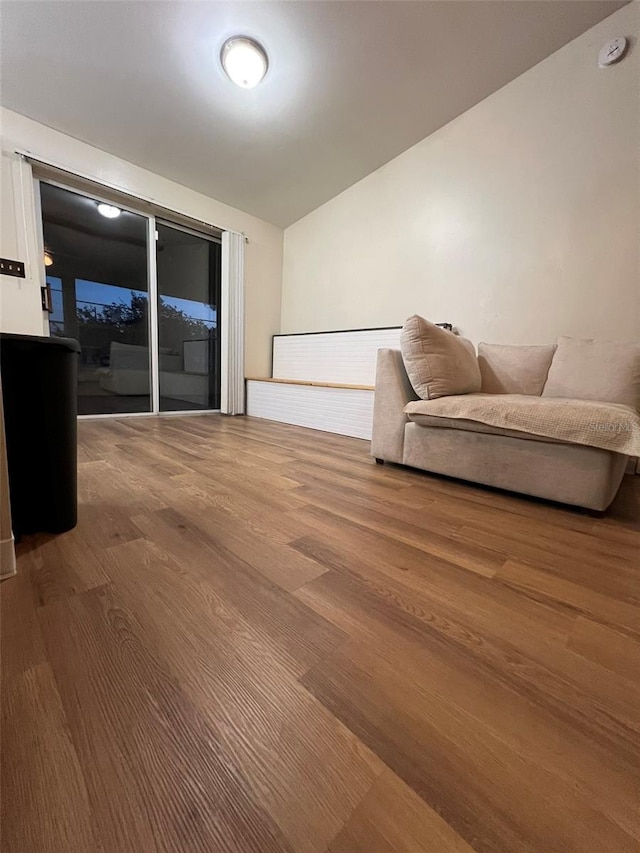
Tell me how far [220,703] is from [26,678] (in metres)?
0.33

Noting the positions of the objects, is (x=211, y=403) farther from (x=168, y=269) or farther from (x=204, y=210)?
(x=204, y=210)

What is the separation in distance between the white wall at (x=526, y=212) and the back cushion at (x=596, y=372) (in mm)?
319

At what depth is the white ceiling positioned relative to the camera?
189 cm

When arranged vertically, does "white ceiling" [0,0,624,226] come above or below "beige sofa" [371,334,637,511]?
above

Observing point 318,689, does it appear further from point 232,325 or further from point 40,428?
point 232,325

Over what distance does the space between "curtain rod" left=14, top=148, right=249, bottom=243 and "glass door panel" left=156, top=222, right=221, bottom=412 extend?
0.22 meters

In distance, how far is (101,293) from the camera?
3121 mm

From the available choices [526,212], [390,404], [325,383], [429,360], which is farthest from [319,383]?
[526,212]

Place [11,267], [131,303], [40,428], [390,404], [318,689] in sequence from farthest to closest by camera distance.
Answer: [131,303] → [11,267] → [390,404] → [40,428] → [318,689]

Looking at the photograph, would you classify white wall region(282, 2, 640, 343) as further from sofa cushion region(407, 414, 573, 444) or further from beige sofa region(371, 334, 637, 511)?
sofa cushion region(407, 414, 573, 444)

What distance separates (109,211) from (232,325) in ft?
4.88

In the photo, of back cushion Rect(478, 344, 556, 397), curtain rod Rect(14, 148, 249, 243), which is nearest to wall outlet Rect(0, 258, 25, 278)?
curtain rod Rect(14, 148, 249, 243)

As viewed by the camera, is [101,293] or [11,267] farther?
[101,293]

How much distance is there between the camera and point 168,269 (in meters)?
3.51
